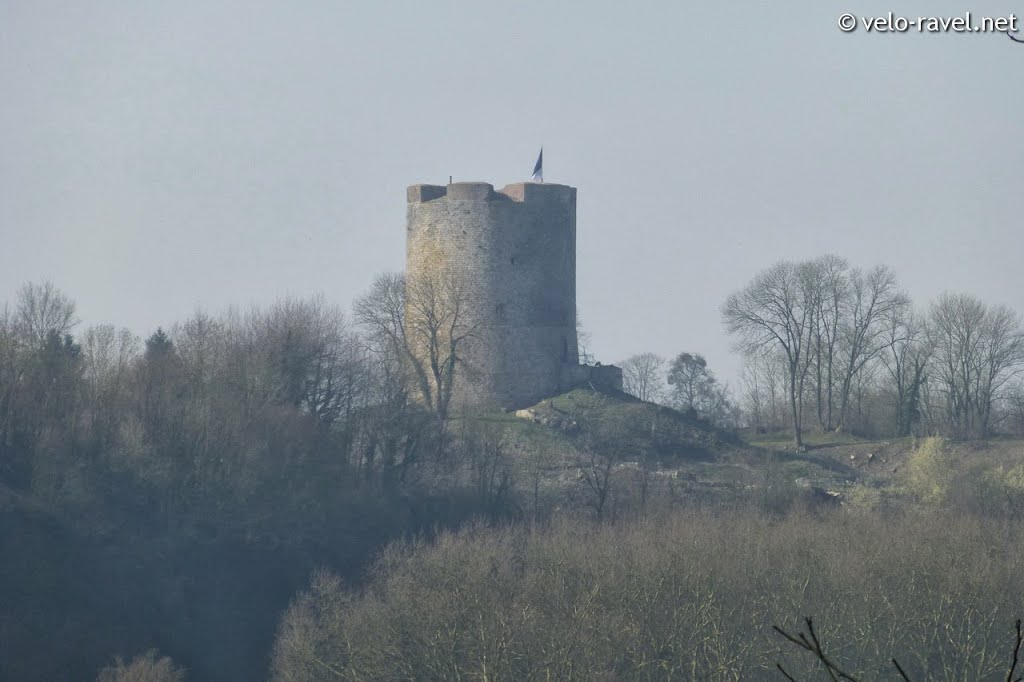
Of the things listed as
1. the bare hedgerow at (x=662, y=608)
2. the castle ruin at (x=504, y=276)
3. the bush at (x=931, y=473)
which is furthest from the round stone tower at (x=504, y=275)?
the bare hedgerow at (x=662, y=608)

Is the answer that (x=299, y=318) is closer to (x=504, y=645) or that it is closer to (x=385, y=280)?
(x=385, y=280)

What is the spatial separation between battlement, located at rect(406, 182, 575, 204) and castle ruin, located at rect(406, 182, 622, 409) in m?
0.03

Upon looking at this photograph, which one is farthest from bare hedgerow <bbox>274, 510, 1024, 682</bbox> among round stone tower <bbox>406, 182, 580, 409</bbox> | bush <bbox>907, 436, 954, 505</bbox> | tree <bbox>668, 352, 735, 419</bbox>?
tree <bbox>668, 352, 735, 419</bbox>

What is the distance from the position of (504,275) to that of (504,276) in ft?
0.10

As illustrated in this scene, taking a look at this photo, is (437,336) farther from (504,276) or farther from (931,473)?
(931,473)

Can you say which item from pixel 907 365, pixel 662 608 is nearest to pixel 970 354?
pixel 907 365

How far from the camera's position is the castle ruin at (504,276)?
4919 centimetres

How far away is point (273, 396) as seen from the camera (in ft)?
140

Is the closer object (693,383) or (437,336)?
(437,336)

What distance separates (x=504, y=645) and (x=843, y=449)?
2768cm

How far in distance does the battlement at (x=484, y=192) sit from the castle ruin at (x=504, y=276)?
32 millimetres

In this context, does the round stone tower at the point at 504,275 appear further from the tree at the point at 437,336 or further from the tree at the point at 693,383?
the tree at the point at 693,383

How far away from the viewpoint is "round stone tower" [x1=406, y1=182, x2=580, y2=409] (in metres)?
49.2

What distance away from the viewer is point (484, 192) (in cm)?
4959
